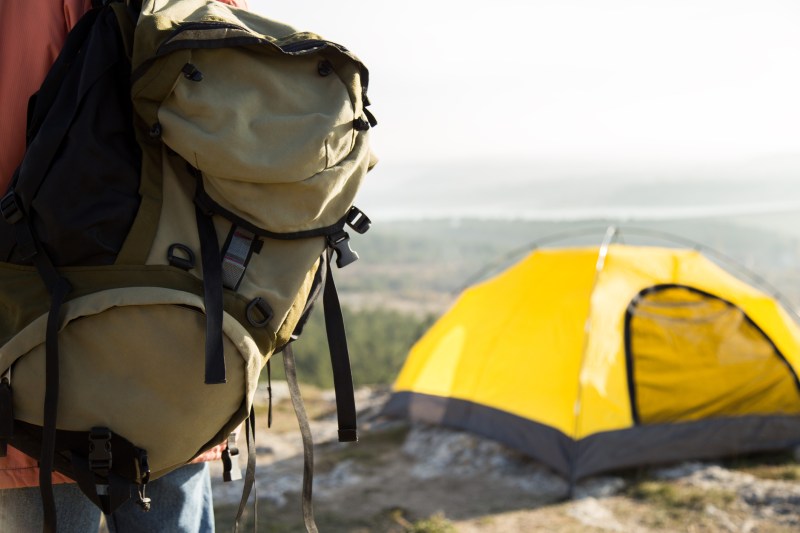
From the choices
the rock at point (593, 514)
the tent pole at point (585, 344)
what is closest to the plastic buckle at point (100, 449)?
the rock at point (593, 514)

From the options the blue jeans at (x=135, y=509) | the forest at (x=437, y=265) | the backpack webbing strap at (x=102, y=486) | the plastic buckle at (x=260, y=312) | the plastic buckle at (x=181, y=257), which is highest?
the plastic buckle at (x=181, y=257)

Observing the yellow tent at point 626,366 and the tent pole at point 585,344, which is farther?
the yellow tent at point 626,366

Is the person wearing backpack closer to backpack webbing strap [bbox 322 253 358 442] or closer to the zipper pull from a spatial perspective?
the zipper pull

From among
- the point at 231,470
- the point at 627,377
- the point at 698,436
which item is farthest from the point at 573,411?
the point at 231,470

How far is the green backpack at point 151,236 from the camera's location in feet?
4.69

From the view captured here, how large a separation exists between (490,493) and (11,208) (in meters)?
4.37

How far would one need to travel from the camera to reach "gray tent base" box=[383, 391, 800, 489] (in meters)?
5.25

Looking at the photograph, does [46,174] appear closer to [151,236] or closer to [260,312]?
[151,236]

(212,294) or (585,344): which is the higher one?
(212,294)

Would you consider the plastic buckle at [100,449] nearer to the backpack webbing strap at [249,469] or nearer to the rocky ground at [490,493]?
the backpack webbing strap at [249,469]

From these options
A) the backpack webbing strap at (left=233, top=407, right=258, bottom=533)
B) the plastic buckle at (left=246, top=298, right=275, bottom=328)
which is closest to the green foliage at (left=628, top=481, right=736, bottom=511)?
the backpack webbing strap at (left=233, top=407, right=258, bottom=533)

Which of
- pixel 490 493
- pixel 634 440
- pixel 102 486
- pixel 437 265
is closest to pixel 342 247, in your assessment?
pixel 102 486

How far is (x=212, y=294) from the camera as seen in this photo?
1442 millimetres

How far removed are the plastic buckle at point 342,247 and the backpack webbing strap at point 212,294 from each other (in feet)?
0.81
